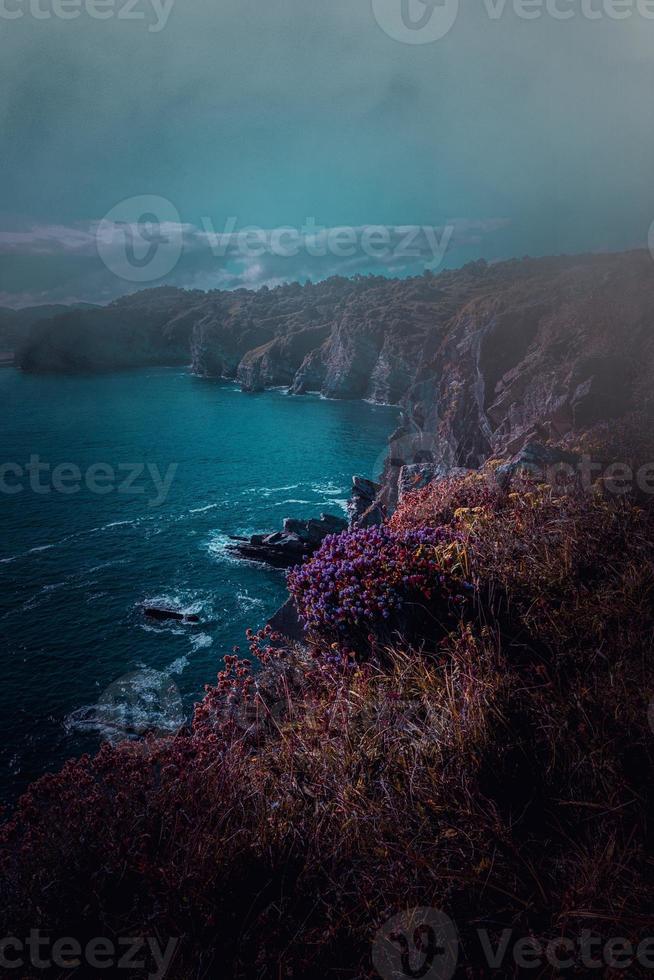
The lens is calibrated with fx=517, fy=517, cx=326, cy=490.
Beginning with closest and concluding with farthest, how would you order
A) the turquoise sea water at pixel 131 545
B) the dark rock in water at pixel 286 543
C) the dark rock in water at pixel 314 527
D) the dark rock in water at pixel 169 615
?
the turquoise sea water at pixel 131 545 → the dark rock in water at pixel 169 615 → the dark rock in water at pixel 286 543 → the dark rock in water at pixel 314 527

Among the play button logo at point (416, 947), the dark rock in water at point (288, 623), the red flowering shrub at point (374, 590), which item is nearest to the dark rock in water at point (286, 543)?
the dark rock in water at point (288, 623)

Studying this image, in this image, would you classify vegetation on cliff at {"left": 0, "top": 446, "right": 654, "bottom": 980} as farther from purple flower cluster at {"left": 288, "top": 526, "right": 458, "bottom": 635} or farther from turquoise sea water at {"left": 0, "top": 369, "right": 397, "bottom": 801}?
turquoise sea water at {"left": 0, "top": 369, "right": 397, "bottom": 801}

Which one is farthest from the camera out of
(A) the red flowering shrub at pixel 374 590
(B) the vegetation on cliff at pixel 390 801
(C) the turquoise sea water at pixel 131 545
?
(C) the turquoise sea water at pixel 131 545

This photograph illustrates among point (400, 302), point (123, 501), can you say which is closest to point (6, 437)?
point (123, 501)

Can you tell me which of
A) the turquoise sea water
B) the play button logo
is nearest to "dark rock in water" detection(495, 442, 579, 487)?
the play button logo

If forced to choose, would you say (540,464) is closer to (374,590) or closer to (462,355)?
(374,590)

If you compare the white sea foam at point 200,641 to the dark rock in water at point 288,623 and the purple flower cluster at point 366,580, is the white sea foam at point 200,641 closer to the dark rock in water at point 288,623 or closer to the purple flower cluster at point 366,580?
the dark rock in water at point 288,623

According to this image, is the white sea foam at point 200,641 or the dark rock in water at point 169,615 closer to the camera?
the white sea foam at point 200,641
